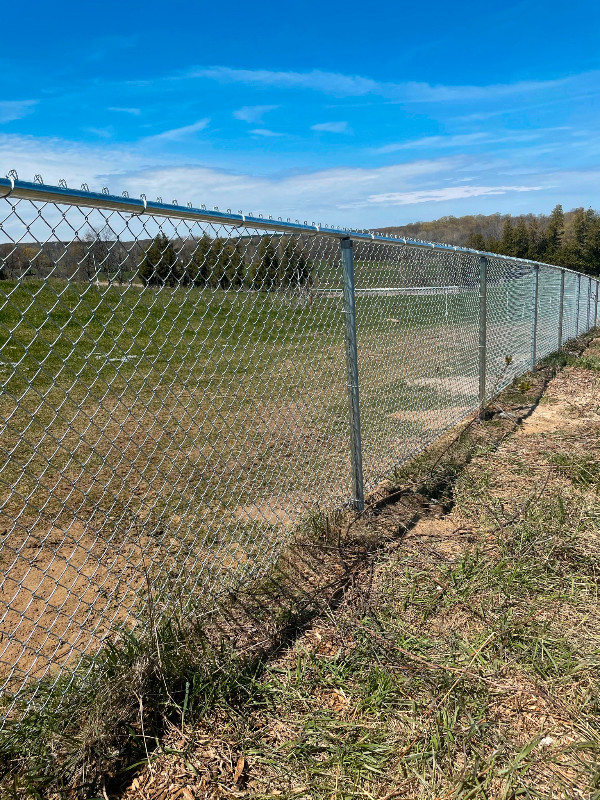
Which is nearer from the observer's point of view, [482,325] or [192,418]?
[192,418]

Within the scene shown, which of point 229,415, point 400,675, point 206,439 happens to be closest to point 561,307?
point 229,415

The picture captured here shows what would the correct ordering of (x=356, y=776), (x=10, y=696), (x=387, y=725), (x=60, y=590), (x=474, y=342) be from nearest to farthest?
(x=356, y=776), (x=387, y=725), (x=10, y=696), (x=60, y=590), (x=474, y=342)

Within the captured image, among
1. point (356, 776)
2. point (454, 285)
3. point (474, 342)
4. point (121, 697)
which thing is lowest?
point (356, 776)

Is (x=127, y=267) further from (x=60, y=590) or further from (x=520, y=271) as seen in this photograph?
(x=520, y=271)

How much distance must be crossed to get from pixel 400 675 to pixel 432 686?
0.47ft

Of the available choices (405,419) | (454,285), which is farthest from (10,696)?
(454,285)

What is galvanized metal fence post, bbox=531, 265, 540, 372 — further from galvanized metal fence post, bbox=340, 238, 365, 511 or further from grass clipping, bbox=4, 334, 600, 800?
galvanized metal fence post, bbox=340, 238, 365, 511

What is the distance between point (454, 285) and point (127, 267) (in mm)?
4492

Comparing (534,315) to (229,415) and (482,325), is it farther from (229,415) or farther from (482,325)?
(229,415)

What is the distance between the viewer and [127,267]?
2455 millimetres

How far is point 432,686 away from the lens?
227cm

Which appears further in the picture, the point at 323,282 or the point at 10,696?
the point at 323,282

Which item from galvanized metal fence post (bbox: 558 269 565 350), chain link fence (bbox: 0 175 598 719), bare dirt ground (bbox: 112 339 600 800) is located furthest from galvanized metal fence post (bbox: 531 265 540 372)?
bare dirt ground (bbox: 112 339 600 800)

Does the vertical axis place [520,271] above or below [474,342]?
above
